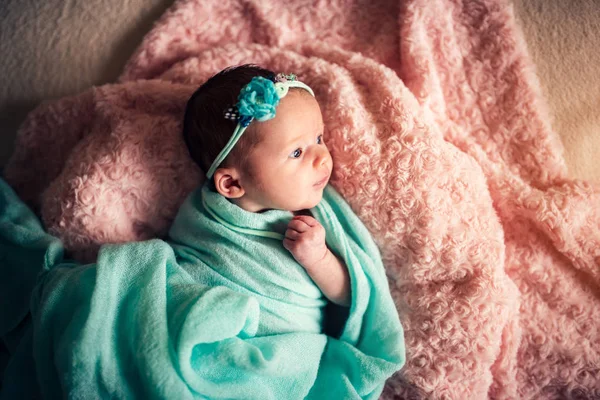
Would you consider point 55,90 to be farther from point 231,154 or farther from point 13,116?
point 231,154

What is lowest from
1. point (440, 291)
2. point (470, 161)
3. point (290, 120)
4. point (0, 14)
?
point (440, 291)

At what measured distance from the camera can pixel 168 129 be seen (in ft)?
3.57

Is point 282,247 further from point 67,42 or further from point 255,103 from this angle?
point 67,42

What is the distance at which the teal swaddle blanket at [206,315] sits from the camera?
816mm

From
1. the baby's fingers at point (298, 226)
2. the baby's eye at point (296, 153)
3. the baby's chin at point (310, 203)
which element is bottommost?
the baby's fingers at point (298, 226)

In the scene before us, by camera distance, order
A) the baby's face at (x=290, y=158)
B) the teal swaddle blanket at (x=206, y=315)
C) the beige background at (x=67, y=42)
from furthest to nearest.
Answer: the beige background at (x=67, y=42)
the baby's face at (x=290, y=158)
the teal swaddle blanket at (x=206, y=315)

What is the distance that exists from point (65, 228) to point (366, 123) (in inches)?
28.2

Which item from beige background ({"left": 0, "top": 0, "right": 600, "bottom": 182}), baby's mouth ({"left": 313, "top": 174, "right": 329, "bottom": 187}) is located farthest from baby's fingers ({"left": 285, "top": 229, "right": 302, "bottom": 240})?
beige background ({"left": 0, "top": 0, "right": 600, "bottom": 182})

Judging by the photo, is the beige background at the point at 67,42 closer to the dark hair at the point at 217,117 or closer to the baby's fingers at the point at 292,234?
the dark hair at the point at 217,117

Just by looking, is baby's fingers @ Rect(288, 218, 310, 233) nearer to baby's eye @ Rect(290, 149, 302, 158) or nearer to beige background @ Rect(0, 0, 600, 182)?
baby's eye @ Rect(290, 149, 302, 158)

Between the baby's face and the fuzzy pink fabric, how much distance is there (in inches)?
4.0

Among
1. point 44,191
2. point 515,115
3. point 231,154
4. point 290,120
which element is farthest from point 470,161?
point 44,191

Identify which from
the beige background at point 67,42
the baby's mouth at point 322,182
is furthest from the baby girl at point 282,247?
the beige background at point 67,42

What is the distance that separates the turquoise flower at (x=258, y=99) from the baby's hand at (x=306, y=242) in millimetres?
234
